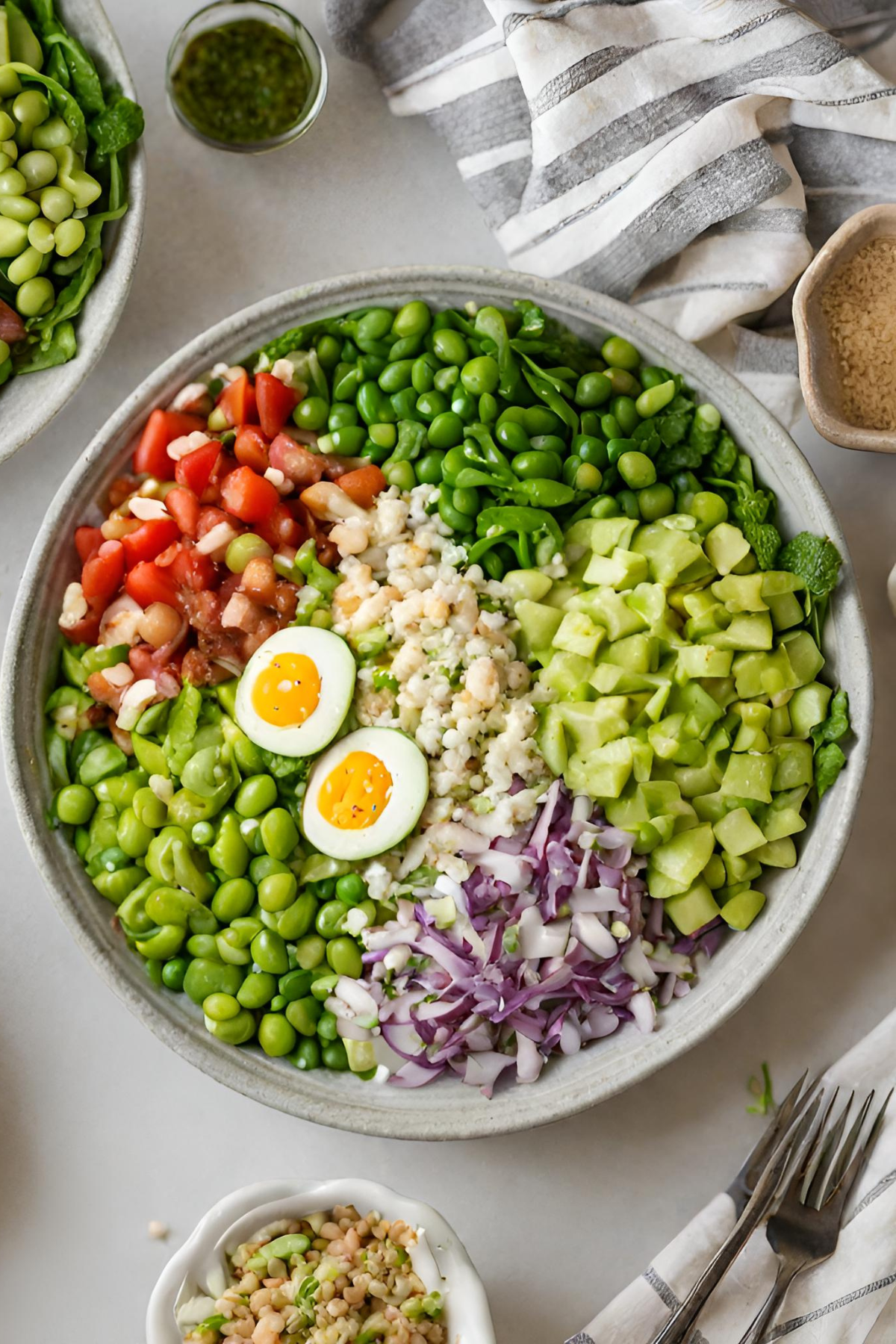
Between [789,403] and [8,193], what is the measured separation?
2079mm

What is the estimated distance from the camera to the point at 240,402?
2773 millimetres

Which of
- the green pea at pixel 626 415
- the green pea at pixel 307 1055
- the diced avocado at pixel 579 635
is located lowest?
the green pea at pixel 307 1055

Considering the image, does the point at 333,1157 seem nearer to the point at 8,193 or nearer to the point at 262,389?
the point at 262,389

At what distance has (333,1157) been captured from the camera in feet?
9.75

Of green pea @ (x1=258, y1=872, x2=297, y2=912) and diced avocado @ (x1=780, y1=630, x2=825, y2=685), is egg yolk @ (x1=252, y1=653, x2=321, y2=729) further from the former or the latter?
diced avocado @ (x1=780, y1=630, x2=825, y2=685)

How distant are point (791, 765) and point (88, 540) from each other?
5.97 feet

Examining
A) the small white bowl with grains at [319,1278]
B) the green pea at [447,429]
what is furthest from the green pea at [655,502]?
the small white bowl with grains at [319,1278]

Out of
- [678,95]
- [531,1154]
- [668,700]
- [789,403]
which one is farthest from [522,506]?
[531,1154]

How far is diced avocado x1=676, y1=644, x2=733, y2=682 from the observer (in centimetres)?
260

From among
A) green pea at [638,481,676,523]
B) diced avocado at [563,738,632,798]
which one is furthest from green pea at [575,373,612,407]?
diced avocado at [563,738,632,798]

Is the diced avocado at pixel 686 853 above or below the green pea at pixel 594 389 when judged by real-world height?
below

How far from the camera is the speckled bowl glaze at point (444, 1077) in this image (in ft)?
8.66

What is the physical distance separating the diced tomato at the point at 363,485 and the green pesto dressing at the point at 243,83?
3.43 ft

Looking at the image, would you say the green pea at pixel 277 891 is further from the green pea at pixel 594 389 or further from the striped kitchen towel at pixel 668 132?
the striped kitchen towel at pixel 668 132
